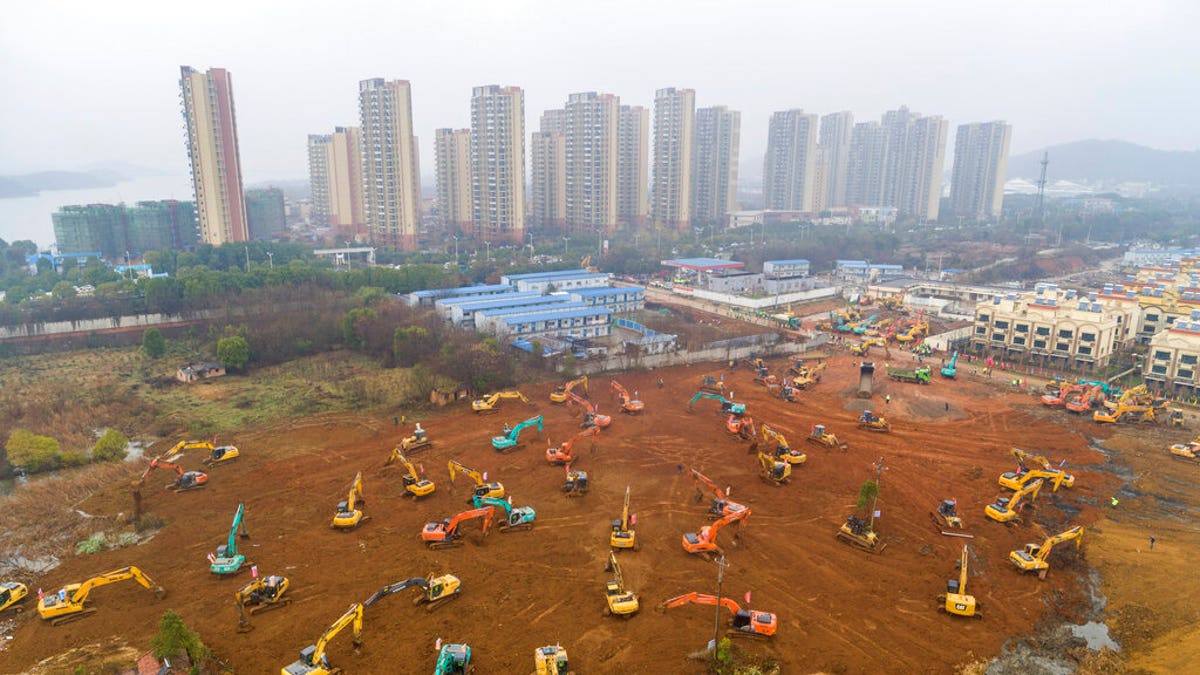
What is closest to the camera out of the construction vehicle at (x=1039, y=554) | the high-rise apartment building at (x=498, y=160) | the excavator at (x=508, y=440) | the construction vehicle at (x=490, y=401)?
the construction vehicle at (x=1039, y=554)

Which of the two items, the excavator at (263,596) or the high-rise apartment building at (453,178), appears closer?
the excavator at (263,596)

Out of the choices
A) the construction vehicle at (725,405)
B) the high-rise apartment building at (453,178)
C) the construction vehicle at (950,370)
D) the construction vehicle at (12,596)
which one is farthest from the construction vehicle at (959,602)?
the high-rise apartment building at (453,178)

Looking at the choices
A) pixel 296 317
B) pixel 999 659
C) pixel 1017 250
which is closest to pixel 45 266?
pixel 296 317

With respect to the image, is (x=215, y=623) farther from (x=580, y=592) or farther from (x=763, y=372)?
(x=763, y=372)

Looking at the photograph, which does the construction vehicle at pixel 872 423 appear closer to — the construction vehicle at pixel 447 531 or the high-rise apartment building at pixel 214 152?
the construction vehicle at pixel 447 531

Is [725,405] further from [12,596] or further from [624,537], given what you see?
[12,596]

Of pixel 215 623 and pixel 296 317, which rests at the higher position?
pixel 296 317
